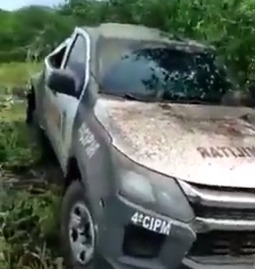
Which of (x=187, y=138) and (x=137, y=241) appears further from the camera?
(x=187, y=138)

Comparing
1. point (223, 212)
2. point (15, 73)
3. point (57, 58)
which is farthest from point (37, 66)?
point (223, 212)

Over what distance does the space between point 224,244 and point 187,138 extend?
32.7 inches

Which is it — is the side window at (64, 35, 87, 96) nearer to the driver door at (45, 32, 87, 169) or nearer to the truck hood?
the driver door at (45, 32, 87, 169)

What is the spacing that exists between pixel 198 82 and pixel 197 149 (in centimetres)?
140

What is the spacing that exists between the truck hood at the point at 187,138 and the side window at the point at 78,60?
17.7 inches

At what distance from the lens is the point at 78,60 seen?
271 inches

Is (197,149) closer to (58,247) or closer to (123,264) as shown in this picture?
(123,264)

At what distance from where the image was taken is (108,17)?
9016 millimetres

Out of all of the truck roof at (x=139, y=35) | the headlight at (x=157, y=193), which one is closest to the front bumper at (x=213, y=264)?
the headlight at (x=157, y=193)

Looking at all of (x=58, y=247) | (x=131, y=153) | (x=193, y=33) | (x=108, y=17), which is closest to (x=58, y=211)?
(x=58, y=247)

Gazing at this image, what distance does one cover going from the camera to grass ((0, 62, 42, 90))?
11650mm

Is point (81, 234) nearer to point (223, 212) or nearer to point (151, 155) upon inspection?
point (151, 155)

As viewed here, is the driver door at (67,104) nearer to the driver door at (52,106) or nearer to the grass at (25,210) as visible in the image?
the driver door at (52,106)

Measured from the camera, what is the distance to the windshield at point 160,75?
6.27 m
